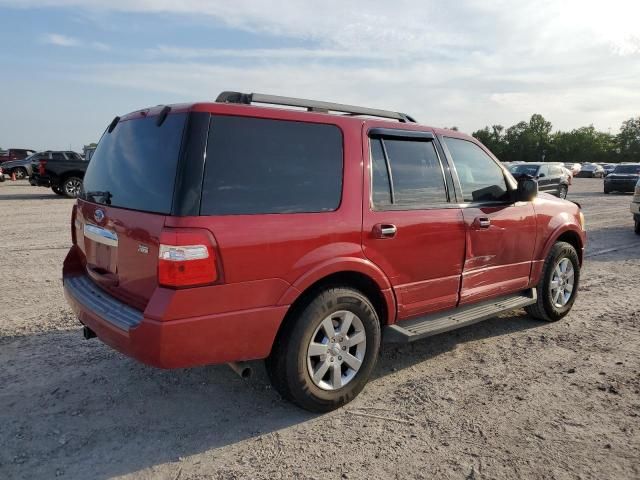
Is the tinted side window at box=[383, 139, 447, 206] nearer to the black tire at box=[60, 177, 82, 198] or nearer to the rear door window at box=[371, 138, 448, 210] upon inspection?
the rear door window at box=[371, 138, 448, 210]

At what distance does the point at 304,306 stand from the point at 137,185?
1.24 m

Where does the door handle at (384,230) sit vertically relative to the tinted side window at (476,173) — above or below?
below

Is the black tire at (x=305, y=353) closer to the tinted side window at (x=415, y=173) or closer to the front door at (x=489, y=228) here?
the tinted side window at (x=415, y=173)

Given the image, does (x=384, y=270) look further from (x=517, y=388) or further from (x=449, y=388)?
(x=517, y=388)

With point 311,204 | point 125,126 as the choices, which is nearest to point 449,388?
point 311,204

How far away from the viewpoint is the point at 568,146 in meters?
92.1

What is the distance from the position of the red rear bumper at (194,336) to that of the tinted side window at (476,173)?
2.05m

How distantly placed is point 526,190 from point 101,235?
3.42 m

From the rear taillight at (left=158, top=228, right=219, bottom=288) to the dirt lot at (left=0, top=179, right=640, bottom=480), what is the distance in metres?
1.01

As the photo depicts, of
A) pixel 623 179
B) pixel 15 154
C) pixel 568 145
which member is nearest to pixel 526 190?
pixel 623 179

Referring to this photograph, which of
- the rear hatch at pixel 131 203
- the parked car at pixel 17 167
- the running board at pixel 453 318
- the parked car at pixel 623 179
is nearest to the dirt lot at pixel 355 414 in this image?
the running board at pixel 453 318

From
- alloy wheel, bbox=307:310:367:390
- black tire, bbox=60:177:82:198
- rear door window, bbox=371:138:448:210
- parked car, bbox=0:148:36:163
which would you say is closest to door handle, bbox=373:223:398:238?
rear door window, bbox=371:138:448:210

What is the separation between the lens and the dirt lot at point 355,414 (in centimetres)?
261

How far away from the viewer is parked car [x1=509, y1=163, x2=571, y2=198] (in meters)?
19.7
